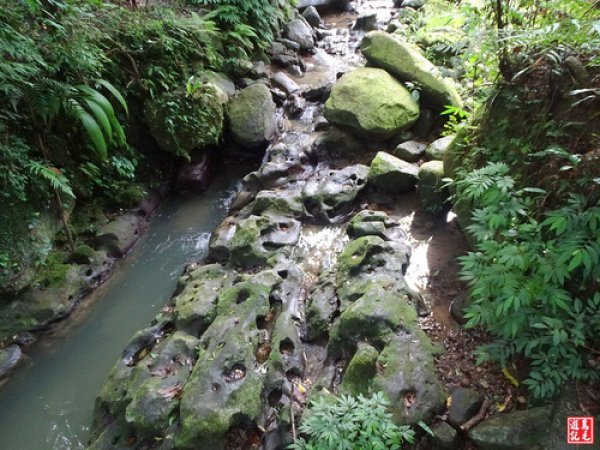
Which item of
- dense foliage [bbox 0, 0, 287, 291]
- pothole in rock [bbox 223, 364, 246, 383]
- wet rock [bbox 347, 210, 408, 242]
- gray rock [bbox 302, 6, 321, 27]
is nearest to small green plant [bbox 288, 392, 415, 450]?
pothole in rock [bbox 223, 364, 246, 383]

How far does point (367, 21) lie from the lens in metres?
10.5

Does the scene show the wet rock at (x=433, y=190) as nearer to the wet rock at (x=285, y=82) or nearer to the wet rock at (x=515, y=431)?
the wet rock at (x=515, y=431)

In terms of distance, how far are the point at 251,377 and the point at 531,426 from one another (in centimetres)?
217

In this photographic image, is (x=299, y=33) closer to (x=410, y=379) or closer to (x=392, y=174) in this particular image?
(x=392, y=174)

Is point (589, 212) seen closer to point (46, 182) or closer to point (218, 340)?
point (218, 340)

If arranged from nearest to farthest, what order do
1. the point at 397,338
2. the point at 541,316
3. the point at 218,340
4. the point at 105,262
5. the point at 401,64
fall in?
the point at 541,316
the point at 397,338
the point at 218,340
the point at 105,262
the point at 401,64

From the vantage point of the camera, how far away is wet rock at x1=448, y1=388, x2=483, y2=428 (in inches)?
113

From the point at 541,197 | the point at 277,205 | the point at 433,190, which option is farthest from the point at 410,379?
the point at 277,205

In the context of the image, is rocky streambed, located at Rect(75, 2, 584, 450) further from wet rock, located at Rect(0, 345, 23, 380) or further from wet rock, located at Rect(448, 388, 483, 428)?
wet rock, located at Rect(0, 345, 23, 380)

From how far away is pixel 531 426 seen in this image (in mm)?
2574

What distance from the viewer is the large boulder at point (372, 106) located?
20.1 feet

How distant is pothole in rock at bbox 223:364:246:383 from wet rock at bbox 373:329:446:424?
3.96 feet

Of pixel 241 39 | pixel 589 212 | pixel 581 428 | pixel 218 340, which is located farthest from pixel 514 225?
pixel 241 39

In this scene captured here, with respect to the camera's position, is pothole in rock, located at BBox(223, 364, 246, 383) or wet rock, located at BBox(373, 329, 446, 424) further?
pothole in rock, located at BBox(223, 364, 246, 383)
